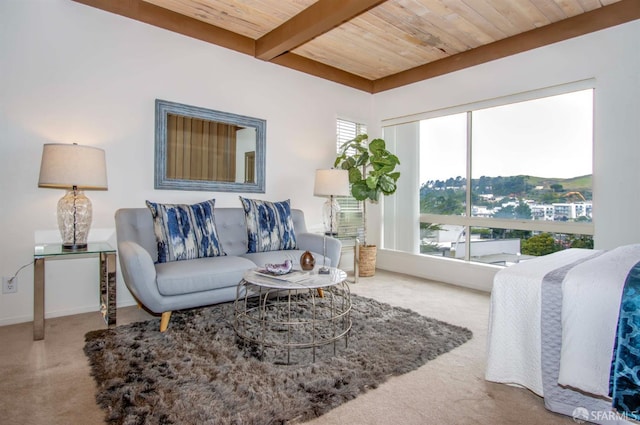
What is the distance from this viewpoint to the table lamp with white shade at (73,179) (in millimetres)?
2576

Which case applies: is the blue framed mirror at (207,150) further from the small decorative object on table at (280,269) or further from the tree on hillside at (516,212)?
the tree on hillside at (516,212)

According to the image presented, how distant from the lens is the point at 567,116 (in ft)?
11.7

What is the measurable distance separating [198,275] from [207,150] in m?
1.62

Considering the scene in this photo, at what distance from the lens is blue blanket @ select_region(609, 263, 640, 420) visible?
4.54 ft

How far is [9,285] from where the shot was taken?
2816mm

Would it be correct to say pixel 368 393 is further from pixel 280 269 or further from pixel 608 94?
pixel 608 94

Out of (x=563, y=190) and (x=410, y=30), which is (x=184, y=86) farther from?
(x=563, y=190)

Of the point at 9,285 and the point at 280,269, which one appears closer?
the point at 280,269

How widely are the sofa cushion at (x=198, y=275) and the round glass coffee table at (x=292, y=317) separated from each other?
0.49 ft

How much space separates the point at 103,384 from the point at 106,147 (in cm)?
212

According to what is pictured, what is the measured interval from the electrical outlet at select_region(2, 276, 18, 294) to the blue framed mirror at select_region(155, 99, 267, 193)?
4.29ft

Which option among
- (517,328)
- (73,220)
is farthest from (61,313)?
(517,328)

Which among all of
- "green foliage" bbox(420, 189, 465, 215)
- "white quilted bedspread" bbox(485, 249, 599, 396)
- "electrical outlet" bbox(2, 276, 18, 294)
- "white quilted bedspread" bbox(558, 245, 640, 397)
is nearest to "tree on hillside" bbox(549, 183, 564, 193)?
"green foliage" bbox(420, 189, 465, 215)

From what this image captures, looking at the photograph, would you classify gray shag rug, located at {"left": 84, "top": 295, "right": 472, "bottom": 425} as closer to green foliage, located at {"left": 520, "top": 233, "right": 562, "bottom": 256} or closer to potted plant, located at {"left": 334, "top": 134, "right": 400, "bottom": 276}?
green foliage, located at {"left": 520, "top": 233, "right": 562, "bottom": 256}
